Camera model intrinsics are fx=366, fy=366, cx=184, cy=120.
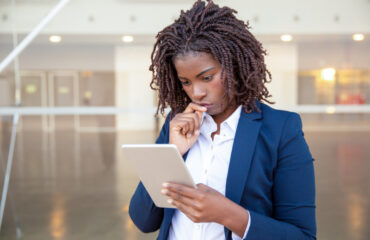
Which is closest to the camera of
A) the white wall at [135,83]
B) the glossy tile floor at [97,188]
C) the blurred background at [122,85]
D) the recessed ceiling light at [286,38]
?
the glossy tile floor at [97,188]

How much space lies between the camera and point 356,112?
4.30 metres

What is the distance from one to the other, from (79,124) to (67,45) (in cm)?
170

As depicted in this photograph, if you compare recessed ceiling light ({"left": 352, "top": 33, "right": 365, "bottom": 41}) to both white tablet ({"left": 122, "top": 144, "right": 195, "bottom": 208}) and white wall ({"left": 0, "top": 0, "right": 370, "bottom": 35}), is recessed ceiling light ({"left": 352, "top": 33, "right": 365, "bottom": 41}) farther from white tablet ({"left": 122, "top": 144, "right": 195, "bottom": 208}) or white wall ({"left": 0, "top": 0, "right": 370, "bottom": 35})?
white tablet ({"left": 122, "top": 144, "right": 195, "bottom": 208})

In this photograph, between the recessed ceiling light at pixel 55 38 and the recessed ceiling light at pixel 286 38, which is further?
the recessed ceiling light at pixel 55 38

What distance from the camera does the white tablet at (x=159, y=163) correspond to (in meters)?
0.87

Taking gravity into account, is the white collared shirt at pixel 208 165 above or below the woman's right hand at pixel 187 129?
below

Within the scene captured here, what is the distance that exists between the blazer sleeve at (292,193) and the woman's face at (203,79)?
23 cm

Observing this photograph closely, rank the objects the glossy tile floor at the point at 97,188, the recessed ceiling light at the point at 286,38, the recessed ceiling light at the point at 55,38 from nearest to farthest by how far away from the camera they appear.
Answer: the glossy tile floor at the point at 97,188, the recessed ceiling light at the point at 286,38, the recessed ceiling light at the point at 55,38

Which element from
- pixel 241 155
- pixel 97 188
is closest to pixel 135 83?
pixel 97 188

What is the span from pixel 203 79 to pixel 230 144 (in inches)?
8.6

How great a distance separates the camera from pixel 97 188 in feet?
16.3

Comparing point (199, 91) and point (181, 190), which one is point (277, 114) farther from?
point (181, 190)

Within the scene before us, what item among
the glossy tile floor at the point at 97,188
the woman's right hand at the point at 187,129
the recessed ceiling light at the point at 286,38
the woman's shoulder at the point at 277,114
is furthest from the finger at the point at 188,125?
the recessed ceiling light at the point at 286,38

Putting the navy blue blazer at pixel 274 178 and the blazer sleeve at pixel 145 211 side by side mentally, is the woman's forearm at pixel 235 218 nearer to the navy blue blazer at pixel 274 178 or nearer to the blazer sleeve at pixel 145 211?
the navy blue blazer at pixel 274 178
